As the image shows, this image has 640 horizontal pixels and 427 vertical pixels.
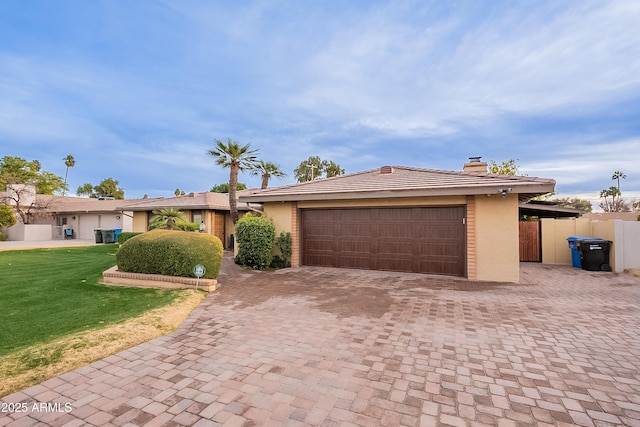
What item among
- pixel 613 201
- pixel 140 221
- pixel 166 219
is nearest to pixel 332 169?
pixel 140 221

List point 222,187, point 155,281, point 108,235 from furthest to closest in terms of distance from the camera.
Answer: point 222,187, point 108,235, point 155,281

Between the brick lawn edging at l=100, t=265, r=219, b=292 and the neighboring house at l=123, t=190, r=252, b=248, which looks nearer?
the brick lawn edging at l=100, t=265, r=219, b=292

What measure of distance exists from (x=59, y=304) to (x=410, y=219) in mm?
9182

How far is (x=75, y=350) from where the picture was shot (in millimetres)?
3762

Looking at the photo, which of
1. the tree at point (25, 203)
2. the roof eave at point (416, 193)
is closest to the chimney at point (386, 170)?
the roof eave at point (416, 193)

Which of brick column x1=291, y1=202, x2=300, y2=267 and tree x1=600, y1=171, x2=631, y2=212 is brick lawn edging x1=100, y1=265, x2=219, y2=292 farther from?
tree x1=600, y1=171, x2=631, y2=212

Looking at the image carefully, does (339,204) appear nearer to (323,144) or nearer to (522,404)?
(522,404)

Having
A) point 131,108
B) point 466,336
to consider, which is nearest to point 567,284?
point 466,336

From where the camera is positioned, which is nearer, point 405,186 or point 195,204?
point 405,186

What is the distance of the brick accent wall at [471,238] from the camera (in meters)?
8.73

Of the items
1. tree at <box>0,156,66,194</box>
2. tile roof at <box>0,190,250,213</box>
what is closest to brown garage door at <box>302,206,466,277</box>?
tile roof at <box>0,190,250,213</box>

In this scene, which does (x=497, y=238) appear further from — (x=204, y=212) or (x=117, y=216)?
(x=117, y=216)

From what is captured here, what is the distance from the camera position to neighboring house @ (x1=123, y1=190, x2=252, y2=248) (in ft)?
61.1

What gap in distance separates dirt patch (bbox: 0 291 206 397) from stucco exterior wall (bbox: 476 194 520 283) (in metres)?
8.09
